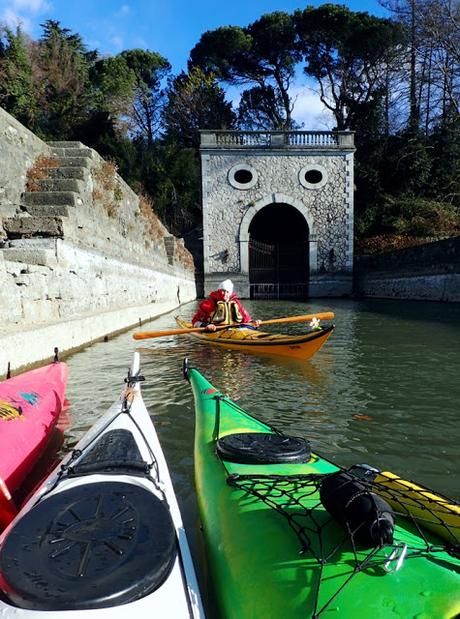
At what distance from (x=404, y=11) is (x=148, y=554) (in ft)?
88.1

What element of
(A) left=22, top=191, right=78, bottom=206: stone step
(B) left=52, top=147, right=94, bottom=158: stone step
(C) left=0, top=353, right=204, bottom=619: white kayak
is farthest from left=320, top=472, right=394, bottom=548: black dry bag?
(B) left=52, top=147, right=94, bottom=158: stone step

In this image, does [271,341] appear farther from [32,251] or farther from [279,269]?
[279,269]

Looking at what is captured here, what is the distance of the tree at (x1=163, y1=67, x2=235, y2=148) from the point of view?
31.9m

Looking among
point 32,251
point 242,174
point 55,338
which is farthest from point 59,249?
point 242,174

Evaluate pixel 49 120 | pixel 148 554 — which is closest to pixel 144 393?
pixel 148 554

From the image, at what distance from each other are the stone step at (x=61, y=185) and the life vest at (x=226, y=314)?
3.35 m

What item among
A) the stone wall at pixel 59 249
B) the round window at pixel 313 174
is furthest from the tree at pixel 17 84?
the round window at pixel 313 174

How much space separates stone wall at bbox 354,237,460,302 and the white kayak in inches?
595

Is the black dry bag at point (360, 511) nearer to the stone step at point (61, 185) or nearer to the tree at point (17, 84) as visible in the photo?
the stone step at point (61, 185)

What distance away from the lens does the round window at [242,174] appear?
74.4 ft

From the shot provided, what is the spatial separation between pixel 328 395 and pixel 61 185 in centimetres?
621

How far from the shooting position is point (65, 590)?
1.18 meters

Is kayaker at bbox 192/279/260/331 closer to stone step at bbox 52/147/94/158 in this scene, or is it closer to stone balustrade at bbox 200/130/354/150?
stone step at bbox 52/147/94/158

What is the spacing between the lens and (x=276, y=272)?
24.2 meters
